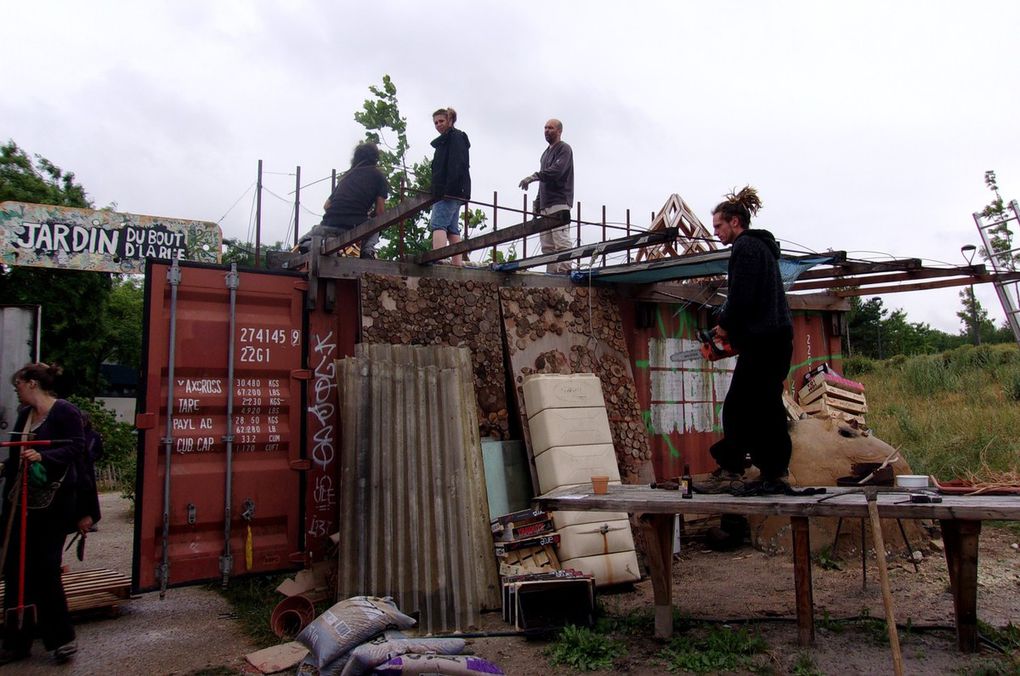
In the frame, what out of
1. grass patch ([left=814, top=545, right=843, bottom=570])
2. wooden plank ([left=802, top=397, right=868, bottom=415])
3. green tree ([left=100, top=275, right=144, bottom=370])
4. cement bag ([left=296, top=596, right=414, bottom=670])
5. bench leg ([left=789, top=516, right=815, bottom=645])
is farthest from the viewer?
green tree ([left=100, top=275, right=144, bottom=370])

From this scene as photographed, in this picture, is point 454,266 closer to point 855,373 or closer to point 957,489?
point 957,489

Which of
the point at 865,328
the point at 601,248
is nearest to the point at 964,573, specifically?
the point at 601,248

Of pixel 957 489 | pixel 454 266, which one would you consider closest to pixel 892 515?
pixel 957 489

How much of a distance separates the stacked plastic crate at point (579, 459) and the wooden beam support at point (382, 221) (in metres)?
2.10

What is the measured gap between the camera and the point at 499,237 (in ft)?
19.2

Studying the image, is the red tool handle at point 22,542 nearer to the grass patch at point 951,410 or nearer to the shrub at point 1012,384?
the grass patch at point 951,410

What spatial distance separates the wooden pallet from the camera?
539cm

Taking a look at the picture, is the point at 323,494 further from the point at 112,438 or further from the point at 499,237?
the point at 112,438

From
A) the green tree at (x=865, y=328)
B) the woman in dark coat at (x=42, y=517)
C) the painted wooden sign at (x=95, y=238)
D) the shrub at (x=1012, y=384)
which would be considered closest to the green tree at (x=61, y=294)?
the painted wooden sign at (x=95, y=238)

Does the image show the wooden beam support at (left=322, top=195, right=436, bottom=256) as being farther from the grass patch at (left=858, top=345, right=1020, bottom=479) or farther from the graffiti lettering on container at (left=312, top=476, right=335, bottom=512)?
the grass patch at (left=858, top=345, right=1020, bottom=479)

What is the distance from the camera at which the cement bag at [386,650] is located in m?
3.78

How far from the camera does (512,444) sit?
22.2ft

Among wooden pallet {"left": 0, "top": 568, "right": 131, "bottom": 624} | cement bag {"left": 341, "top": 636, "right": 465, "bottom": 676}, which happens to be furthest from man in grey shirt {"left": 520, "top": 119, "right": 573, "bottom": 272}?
wooden pallet {"left": 0, "top": 568, "right": 131, "bottom": 624}

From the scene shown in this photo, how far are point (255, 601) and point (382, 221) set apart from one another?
120 inches
